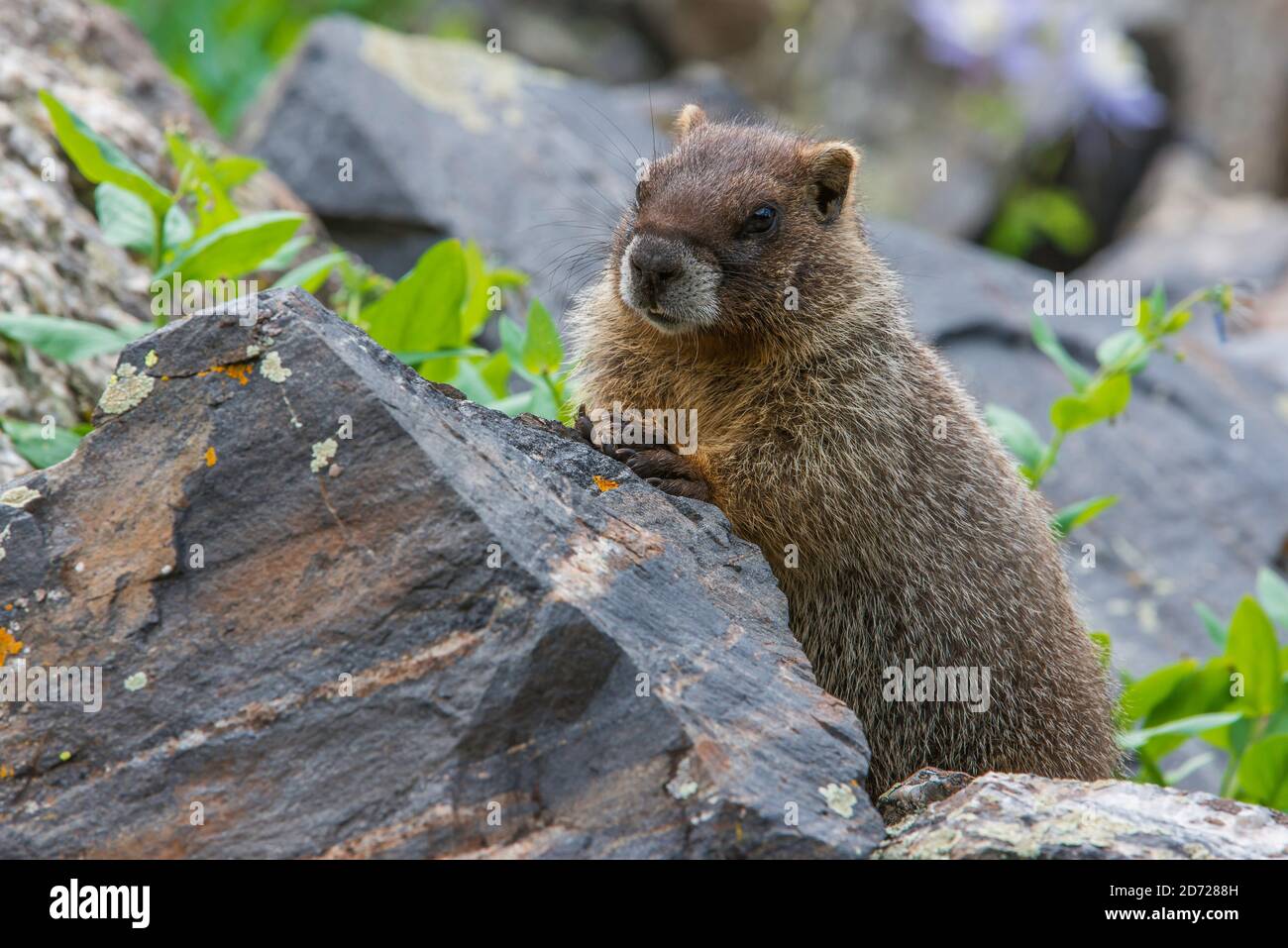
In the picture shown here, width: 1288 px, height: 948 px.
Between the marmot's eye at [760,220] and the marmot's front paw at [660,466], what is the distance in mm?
1068

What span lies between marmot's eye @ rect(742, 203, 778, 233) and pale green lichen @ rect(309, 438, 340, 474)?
7.42ft

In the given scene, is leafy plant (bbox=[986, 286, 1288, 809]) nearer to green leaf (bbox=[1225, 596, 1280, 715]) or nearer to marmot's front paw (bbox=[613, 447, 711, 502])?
green leaf (bbox=[1225, 596, 1280, 715])

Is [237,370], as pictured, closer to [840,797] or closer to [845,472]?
[840,797]

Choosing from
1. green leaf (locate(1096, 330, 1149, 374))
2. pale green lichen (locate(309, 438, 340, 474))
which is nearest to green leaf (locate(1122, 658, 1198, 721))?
green leaf (locate(1096, 330, 1149, 374))

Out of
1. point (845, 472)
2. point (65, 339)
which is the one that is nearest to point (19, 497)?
point (65, 339)

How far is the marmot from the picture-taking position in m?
5.31

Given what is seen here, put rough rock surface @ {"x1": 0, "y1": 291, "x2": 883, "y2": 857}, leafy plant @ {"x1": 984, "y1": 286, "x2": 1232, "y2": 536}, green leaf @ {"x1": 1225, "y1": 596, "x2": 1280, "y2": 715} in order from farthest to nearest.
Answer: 1. leafy plant @ {"x1": 984, "y1": 286, "x2": 1232, "y2": 536}
2. green leaf @ {"x1": 1225, "y1": 596, "x2": 1280, "y2": 715}
3. rough rock surface @ {"x1": 0, "y1": 291, "x2": 883, "y2": 857}

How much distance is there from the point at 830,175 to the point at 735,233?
31.1 inches

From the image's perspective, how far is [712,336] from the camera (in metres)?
5.58

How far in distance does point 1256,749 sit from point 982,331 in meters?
5.95

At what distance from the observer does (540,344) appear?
594 cm

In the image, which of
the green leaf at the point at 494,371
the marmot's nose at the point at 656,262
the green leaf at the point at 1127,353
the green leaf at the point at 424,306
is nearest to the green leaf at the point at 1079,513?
the green leaf at the point at 1127,353
